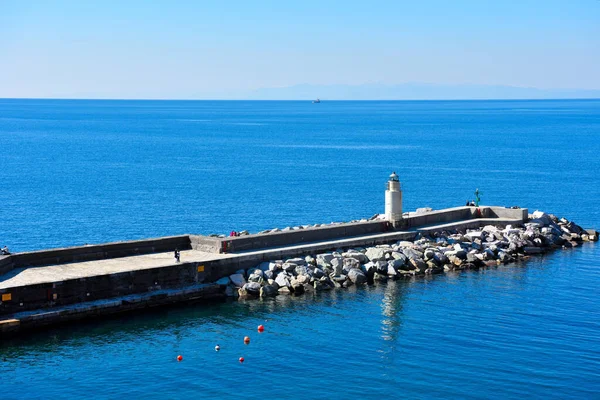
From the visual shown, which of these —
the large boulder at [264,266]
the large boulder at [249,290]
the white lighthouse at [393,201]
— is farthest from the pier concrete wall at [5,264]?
the white lighthouse at [393,201]

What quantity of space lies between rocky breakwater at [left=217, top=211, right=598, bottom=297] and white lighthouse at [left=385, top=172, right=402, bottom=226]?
4.56 feet

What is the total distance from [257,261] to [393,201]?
895 cm

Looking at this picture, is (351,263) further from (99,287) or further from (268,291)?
(99,287)

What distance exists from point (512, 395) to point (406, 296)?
10.6 m

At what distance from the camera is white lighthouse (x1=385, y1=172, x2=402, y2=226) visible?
40312 millimetres

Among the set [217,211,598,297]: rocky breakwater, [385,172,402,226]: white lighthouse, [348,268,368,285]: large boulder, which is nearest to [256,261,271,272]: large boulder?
[217,211,598,297]: rocky breakwater

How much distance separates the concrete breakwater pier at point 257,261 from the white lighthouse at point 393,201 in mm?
57

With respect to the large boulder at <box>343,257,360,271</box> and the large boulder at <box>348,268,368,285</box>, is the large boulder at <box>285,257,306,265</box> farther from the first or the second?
the large boulder at <box>348,268,368,285</box>

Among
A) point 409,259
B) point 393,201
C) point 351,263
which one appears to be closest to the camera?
point 351,263

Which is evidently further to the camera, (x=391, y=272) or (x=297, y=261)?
(x=391, y=272)

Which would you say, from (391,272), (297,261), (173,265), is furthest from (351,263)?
(173,265)

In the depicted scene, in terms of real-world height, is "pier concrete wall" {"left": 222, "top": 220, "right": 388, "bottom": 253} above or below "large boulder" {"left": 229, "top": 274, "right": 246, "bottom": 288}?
above

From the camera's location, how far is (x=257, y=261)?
34812 millimetres

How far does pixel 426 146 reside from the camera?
12731 cm
